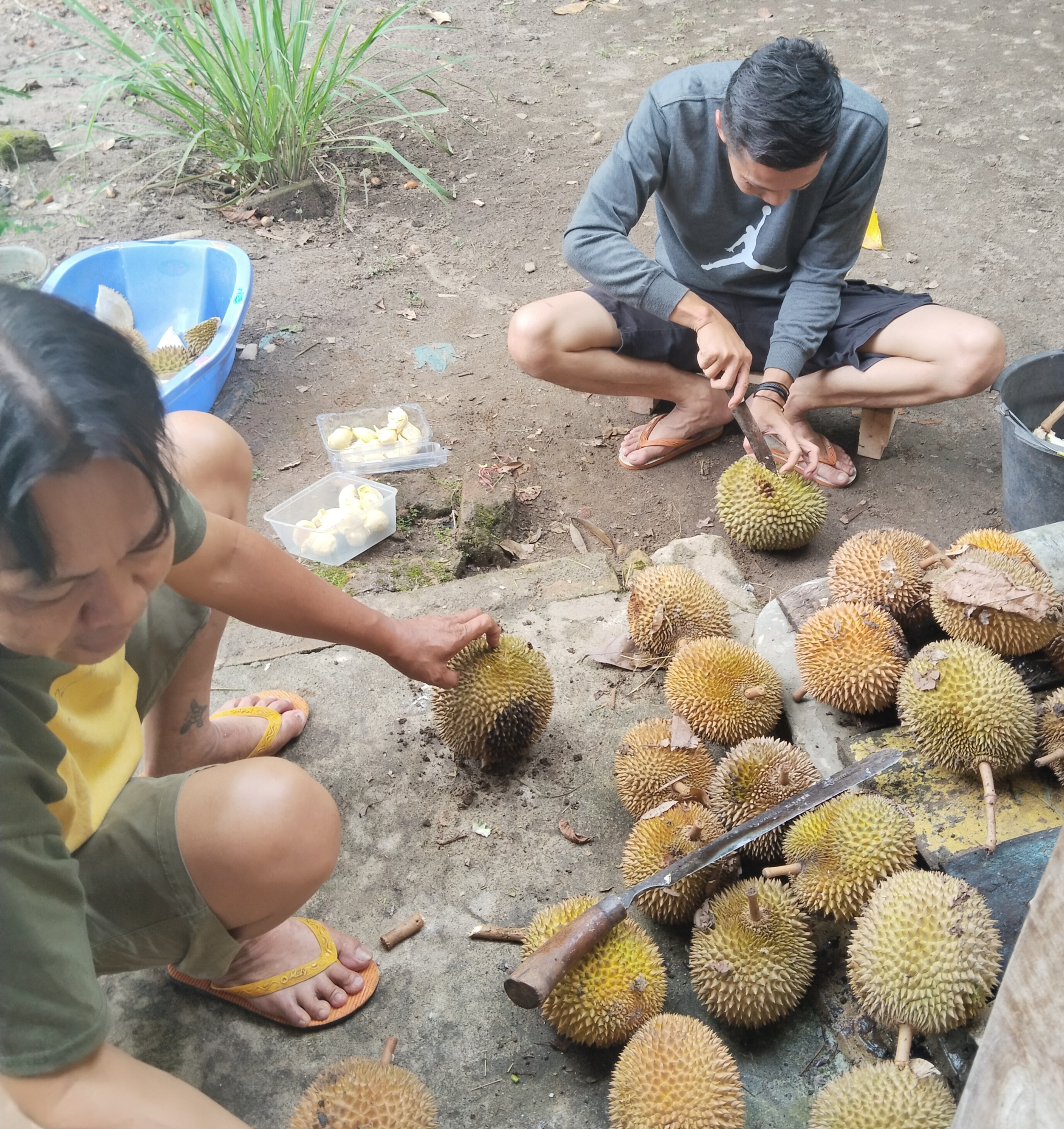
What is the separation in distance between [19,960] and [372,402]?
284 centimetres

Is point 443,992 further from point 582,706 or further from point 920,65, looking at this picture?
point 920,65

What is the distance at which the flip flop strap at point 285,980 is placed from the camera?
1678 millimetres

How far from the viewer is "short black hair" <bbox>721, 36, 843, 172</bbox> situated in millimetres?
2320

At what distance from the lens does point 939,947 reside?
4.64ft

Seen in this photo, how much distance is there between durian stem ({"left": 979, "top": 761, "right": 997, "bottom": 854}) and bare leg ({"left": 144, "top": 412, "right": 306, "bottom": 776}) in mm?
1448

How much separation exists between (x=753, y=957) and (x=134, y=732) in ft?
3.52

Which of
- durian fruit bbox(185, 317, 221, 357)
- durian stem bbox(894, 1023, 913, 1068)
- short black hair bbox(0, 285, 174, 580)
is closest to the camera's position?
short black hair bbox(0, 285, 174, 580)

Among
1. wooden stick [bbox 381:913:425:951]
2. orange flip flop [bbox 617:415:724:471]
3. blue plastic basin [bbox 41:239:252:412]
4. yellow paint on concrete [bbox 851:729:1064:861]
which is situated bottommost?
orange flip flop [bbox 617:415:724:471]

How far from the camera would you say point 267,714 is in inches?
85.2

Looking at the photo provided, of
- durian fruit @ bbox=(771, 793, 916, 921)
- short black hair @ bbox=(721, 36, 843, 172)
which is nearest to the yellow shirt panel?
durian fruit @ bbox=(771, 793, 916, 921)

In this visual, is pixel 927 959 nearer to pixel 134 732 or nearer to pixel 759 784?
pixel 759 784

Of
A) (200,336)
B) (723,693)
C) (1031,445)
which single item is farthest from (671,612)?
(200,336)

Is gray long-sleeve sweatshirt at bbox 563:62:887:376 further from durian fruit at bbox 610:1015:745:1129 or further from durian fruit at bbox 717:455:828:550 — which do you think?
durian fruit at bbox 610:1015:745:1129

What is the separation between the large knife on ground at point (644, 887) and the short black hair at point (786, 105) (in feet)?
4.98
